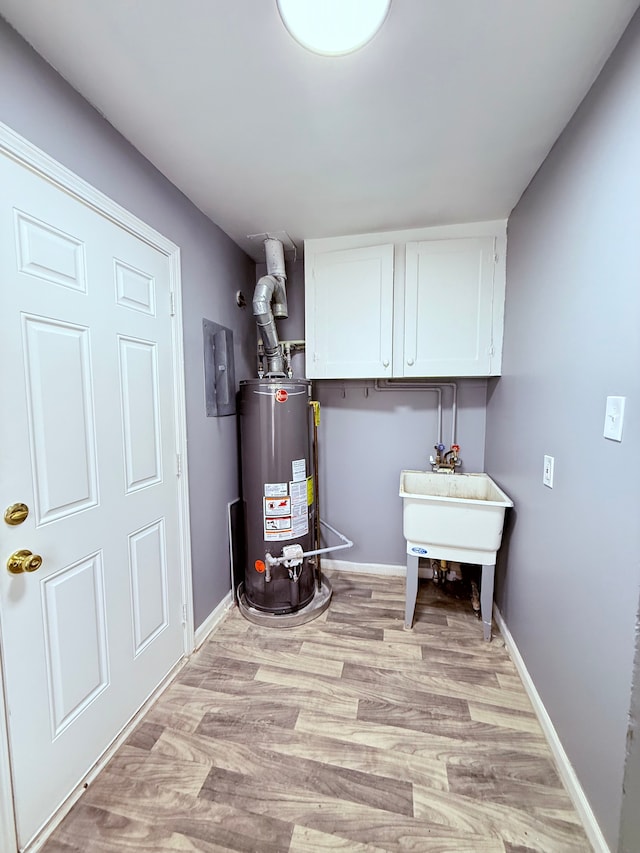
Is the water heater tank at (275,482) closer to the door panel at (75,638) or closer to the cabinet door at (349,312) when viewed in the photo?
the cabinet door at (349,312)

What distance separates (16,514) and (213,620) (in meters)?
1.37

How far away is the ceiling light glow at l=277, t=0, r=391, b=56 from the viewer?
80 centimetres

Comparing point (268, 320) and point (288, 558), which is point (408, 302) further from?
point (288, 558)

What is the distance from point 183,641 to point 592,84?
2845 millimetres

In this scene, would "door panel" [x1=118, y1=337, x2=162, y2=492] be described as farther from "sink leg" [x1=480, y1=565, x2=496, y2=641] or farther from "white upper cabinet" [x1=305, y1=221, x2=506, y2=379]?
"sink leg" [x1=480, y1=565, x2=496, y2=641]

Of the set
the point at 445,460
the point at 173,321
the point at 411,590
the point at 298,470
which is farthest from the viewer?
the point at 445,460

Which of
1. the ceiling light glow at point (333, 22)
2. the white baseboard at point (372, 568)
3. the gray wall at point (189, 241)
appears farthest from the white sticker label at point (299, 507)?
the ceiling light glow at point (333, 22)

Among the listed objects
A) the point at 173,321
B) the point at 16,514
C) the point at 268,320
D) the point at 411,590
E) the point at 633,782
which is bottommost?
the point at 411,590

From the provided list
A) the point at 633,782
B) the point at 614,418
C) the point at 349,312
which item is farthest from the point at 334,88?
the point at 633,782

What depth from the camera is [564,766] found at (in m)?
1.13

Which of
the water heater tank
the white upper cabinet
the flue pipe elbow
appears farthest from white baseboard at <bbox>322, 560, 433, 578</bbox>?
the flue pipe elbow

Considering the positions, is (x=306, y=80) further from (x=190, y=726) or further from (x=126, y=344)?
(x=190, y=726)

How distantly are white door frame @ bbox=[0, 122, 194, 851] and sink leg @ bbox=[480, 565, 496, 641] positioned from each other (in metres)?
1.60

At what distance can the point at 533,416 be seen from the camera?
4.90 feet
